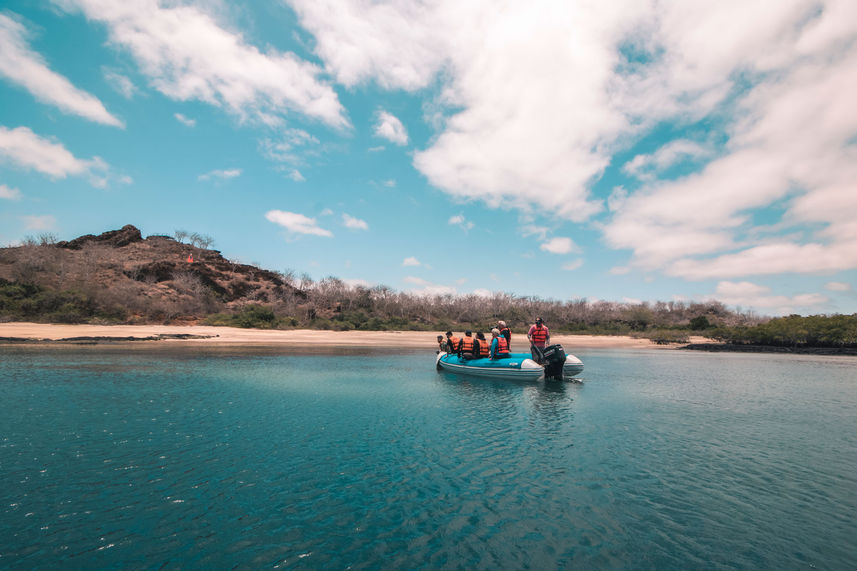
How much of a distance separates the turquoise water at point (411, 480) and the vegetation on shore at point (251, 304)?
40636 millimetres

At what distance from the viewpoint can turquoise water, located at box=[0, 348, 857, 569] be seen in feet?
18.5

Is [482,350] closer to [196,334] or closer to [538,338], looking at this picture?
[538,338]

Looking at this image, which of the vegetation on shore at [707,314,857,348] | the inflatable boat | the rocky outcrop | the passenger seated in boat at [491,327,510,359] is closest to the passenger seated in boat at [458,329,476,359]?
the inflatable boat

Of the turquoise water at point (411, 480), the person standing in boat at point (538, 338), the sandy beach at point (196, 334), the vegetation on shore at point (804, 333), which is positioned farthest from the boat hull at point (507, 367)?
the vegetation on shore at point (804, 333)

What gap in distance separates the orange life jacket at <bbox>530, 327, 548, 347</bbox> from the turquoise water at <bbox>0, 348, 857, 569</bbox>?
18.6 feet

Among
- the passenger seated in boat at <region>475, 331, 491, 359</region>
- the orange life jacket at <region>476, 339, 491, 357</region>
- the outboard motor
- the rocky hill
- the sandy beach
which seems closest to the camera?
the outboard motor

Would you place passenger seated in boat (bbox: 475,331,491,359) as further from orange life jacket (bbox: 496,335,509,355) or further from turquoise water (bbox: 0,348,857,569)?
turquoise water (bbox: 0,348,857,569)

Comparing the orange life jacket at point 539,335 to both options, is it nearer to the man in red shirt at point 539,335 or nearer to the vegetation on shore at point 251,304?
the man in red shirt at point 539,335

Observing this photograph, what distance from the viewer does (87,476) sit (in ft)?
25.3

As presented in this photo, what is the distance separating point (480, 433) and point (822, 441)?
996 centimetres

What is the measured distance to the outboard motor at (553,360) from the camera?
21.0 m

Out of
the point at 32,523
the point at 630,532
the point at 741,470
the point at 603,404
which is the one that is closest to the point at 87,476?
the point at 32,523

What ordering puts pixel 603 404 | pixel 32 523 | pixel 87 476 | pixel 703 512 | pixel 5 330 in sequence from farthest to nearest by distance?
pixel 5 330 < pixel 603 404 < pixel 87 476 < pixel 703 512 < pixel 32 523

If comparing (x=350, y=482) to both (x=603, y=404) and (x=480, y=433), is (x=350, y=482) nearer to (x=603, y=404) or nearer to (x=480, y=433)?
(x=480, y=433)
